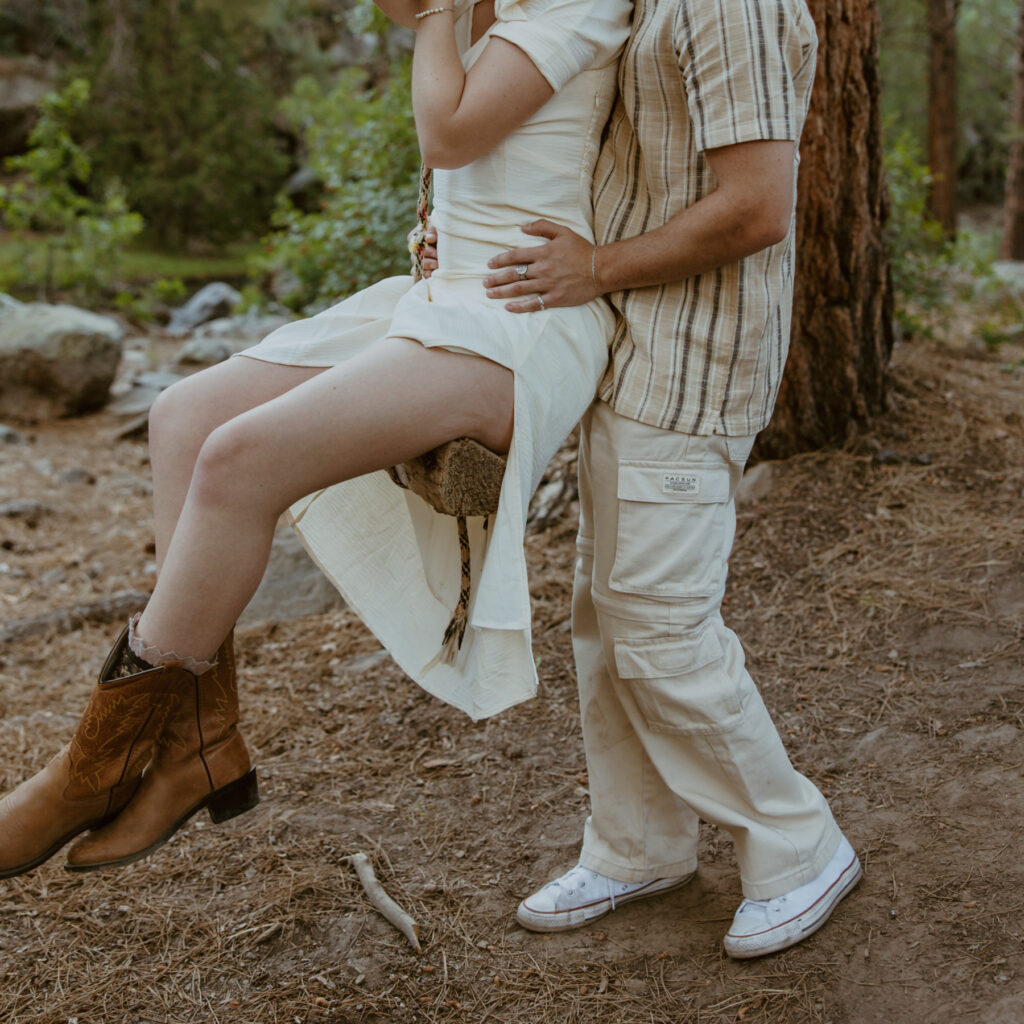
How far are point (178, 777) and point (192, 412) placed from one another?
0.63 metres

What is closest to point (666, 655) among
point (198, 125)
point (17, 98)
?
point (198, 125)

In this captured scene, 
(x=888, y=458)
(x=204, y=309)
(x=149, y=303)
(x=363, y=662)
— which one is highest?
(x=888, y=458)

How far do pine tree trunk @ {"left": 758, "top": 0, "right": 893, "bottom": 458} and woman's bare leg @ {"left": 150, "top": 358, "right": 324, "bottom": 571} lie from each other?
7.72 ft

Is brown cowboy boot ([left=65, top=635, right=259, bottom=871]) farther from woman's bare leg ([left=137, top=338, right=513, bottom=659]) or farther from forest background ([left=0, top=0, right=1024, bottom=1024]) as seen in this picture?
forest background ([left=0, top=0, right=1024, bottom=1024])

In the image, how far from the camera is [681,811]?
233cm

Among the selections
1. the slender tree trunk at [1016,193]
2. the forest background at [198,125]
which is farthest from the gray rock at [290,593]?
the slender tree trunk at [1016,193]

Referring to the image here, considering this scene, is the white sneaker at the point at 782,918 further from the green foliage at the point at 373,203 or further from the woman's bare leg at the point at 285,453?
the green foliage at the point at 373,203

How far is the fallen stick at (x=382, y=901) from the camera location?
230cm

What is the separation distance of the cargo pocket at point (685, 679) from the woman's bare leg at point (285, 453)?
0.56 m

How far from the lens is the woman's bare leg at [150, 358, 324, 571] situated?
1.83 metres

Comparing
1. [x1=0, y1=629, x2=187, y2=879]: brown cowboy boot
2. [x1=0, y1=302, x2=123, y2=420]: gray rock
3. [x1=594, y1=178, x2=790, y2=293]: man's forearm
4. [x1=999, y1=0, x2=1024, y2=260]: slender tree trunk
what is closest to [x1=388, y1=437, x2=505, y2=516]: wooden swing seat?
[x1=594, y1=178, x2=790, y2=293]: man's forearm

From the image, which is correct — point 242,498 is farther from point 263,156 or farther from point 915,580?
point 263,156

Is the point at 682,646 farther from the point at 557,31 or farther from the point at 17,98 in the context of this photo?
the point at 17,98

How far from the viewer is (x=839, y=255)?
3697 millimetres
